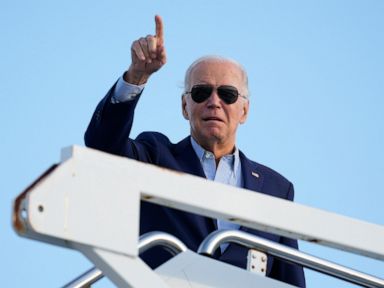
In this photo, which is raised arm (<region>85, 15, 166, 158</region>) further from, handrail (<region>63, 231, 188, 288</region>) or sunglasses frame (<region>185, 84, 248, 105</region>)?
handrail (<region>63, 231, 188, 288</region>)

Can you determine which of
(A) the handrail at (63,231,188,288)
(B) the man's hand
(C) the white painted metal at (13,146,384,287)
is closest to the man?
(B) the man's hand

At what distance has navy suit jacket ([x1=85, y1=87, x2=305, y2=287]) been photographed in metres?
4.11

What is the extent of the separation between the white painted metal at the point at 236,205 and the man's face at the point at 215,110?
7.77 feet

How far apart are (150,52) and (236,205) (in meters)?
1.78

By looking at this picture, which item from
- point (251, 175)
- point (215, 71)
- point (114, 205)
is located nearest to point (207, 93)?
point (215, 71)

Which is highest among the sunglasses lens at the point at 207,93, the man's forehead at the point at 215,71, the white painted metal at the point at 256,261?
the man's forehead at the point at 215,71

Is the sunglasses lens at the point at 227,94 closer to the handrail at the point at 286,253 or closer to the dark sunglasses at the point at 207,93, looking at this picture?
the dark sunglasses at the point at 207,93

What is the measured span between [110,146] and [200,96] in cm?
71

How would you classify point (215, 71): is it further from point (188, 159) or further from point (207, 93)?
point (188, 159)

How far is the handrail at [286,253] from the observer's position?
2732mm

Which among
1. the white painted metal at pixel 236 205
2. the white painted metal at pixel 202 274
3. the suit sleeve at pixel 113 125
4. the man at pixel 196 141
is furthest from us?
the suit sleeve at pixel 113 125

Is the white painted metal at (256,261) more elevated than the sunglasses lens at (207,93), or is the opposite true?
the sunglasses lens at (207,93)

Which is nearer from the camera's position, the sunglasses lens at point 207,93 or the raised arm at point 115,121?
the raised arm at point 115,121

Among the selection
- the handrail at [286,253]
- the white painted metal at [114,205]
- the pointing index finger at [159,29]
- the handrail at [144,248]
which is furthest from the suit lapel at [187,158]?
the white painted metal at [114,205]
